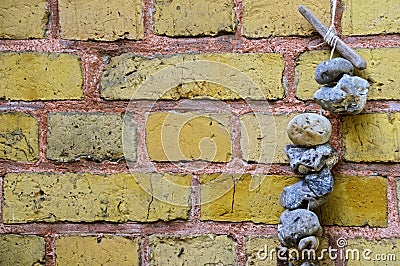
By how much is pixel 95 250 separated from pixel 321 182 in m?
0.34

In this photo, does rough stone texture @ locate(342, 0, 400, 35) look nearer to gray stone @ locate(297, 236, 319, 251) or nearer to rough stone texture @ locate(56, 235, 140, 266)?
gray stone @ locate(297, 236, 319, 251)

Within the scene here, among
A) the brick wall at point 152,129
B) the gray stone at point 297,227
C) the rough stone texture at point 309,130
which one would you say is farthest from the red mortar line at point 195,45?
the gray stone at point 297,227

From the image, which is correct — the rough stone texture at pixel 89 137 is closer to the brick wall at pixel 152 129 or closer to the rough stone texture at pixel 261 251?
the brick wall at pixel 152 129

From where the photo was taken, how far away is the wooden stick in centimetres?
73

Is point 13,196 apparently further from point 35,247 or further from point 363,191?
point 363,191

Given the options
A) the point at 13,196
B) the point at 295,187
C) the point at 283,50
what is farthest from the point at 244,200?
the point at 13,196

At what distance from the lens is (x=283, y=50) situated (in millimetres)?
778

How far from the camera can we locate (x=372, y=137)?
2.50ft

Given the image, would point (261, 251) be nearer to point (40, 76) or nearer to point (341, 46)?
point (341, 46)

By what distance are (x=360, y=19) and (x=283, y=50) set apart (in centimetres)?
11

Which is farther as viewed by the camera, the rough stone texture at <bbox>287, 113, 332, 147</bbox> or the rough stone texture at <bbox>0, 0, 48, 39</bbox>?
the rough stone texture at <bbox>0, 0, 48, 39</bbox>

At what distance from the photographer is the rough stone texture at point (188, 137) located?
2.60ft

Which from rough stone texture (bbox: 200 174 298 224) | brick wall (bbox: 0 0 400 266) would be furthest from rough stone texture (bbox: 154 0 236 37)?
rough stone texture (bbox: 200 174 298 224)

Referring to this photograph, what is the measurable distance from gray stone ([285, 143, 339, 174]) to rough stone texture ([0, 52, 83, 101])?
1.04 ft
